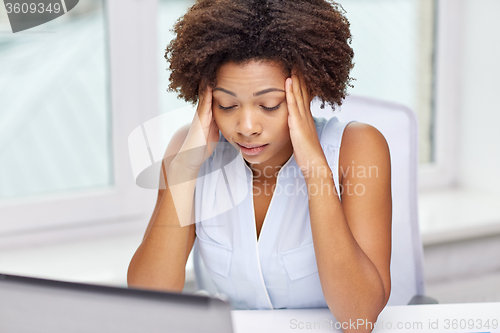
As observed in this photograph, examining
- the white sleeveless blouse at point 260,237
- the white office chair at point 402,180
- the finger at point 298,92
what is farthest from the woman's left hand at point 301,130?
the white office chair at point 402,180

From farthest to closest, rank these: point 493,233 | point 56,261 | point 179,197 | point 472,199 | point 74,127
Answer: point 472,199 < point 493,233 < point 74,127 < point 56,261 < point 179,197

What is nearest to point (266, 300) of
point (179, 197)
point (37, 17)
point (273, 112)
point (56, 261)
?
point (179, 197)

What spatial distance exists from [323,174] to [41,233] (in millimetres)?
1067

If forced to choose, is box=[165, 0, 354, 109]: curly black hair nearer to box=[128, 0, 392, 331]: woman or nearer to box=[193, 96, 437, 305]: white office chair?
box=[128, 0, 392, 331]: woman

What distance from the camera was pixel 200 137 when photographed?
→ 3.00 feet

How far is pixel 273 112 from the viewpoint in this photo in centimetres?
84

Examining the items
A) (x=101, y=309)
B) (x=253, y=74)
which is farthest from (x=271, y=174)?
Result: (x=101, y=309)

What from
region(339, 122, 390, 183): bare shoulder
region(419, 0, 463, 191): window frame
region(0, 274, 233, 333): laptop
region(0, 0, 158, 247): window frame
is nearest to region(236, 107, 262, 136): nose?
region(339, 122, 390, 183): bare shoulder

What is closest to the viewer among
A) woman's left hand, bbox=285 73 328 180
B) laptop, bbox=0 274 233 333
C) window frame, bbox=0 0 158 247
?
laptop, bbox=0 274 233 333

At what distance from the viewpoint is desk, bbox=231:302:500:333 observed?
74cm

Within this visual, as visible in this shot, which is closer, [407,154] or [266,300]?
[266,300]

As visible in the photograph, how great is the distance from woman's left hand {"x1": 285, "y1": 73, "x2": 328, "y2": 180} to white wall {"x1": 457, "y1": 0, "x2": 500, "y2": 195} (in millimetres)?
1250

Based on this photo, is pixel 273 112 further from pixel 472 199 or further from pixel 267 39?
pixel 472 199

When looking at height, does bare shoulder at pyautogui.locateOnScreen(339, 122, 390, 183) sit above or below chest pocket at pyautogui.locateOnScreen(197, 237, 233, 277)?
above
